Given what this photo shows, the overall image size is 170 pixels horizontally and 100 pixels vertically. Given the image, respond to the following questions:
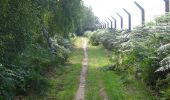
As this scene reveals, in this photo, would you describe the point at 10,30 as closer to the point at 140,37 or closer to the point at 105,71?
the point at 140,37

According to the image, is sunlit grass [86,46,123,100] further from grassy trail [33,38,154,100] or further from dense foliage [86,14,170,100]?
dense foliage [86,14,170,100]

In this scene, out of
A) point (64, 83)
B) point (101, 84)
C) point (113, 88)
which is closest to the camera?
point (113, 88)

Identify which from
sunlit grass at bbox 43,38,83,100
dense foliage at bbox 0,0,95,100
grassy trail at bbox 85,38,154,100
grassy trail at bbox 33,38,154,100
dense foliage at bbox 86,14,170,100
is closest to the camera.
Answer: dense foliage at bbox 0,0,95,100

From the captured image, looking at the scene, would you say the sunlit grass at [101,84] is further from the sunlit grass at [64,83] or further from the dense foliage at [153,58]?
the dense foliage at [153,58]

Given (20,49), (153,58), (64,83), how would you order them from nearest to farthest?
(20,49)
(153,58)
(64,83)

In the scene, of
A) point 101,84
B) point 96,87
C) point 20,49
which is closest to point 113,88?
point 96,87

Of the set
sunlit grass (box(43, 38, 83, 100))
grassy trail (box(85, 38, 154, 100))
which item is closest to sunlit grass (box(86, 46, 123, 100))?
grassy trail (box(85, 38, 154, 100))

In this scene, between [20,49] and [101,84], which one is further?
[101,84]

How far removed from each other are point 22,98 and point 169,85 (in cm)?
568

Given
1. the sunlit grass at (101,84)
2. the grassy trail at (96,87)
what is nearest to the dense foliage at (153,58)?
the grassy trail at (96,87)

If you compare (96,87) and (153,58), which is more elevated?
(153,58)

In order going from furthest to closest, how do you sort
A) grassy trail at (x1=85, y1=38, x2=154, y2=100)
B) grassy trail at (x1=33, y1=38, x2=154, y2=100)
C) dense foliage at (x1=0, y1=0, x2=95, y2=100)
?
1. grassy trail at (x1=33, y1=38, x2=154, y2=100)
2. grassy trail at (x1=85, y1=38, x2=154, y2=100)
3. dense foliage at (x1=0, y1=0, x2=95, y2=100)

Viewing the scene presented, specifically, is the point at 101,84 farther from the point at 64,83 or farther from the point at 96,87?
the point at 64,83

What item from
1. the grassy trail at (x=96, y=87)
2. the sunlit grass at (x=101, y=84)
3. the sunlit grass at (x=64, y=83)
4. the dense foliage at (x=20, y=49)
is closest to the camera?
the dense foliage at (x=20, y=49)
